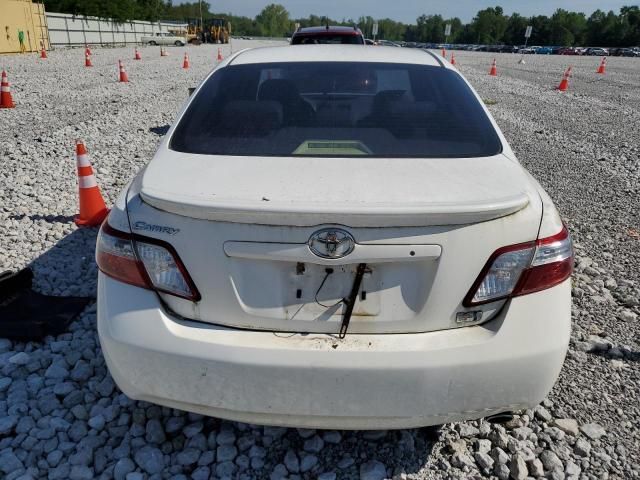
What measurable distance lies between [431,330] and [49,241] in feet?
12.1

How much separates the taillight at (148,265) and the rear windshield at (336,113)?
2.04 feet

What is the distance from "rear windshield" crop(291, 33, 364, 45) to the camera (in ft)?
33.7

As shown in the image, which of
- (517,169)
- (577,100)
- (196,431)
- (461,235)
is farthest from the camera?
(577,100)

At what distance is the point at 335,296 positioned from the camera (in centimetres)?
175

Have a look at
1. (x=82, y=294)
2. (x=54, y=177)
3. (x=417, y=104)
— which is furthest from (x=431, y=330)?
(x=54, y=177)

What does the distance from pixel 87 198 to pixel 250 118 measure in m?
2.69

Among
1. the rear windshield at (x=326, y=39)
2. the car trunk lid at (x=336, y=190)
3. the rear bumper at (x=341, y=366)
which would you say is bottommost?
the rear bumper at (x=341, y=366)

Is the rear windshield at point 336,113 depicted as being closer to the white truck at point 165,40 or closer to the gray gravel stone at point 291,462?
the gray gravel stone at point 291,462

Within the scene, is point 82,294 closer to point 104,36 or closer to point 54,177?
point 54,177

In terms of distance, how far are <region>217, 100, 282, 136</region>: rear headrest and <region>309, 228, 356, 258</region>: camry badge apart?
3.12 ft

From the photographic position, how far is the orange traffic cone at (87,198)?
177 inches

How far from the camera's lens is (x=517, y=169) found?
6.92 feet

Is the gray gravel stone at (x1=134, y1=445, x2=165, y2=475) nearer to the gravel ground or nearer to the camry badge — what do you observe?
the gravel ground

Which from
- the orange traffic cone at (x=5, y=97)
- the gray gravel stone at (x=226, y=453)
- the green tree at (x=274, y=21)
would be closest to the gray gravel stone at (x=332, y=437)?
the gray gravel stone at (x=226, y=453)
